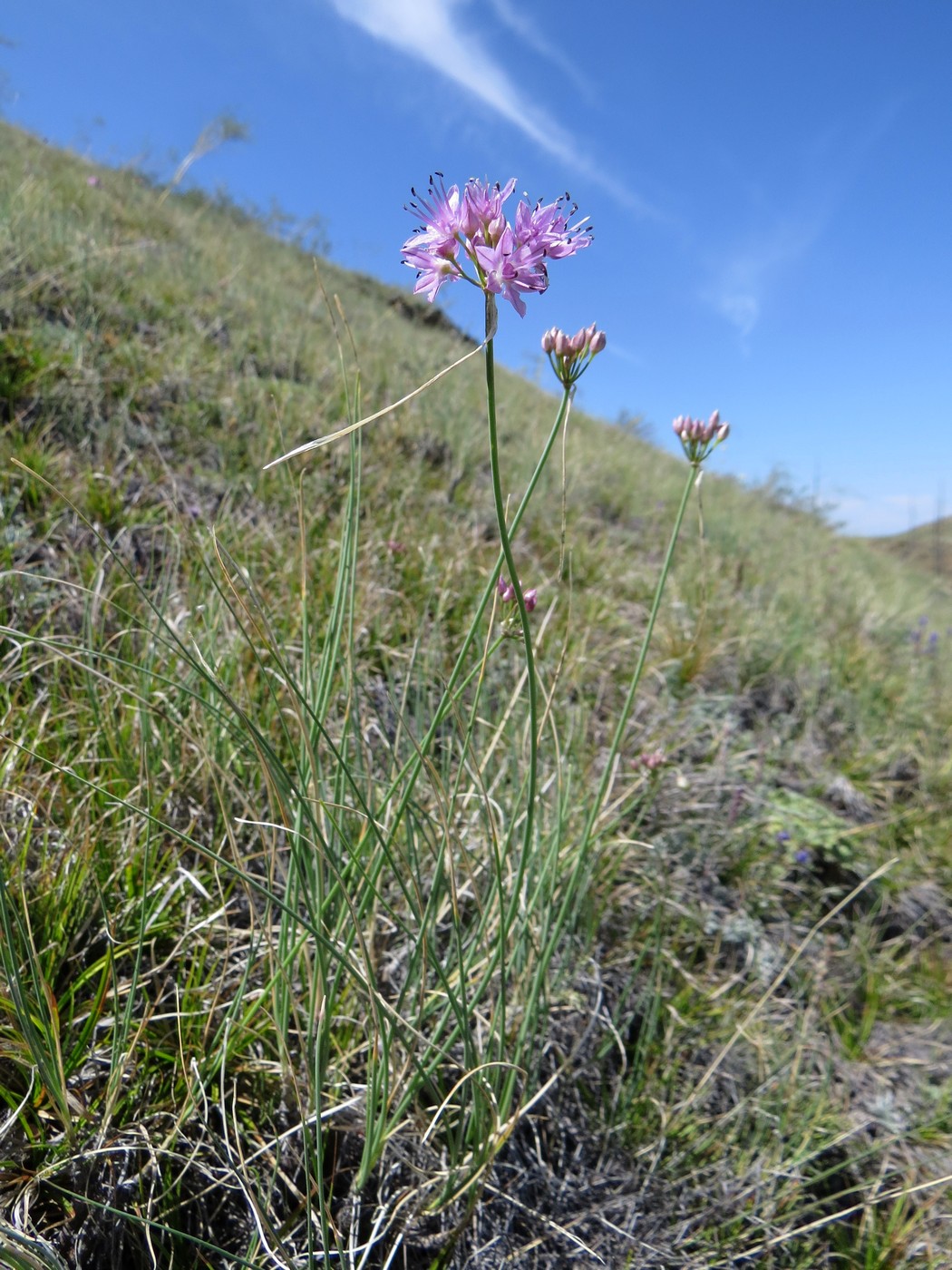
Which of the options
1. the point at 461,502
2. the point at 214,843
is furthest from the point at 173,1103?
the point at 461,502

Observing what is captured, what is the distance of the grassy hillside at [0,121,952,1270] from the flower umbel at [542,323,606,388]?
153mm

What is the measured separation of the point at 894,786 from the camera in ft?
9.75

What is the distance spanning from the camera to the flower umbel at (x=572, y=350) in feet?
2.66

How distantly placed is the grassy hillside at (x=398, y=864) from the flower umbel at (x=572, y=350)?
0.50ft

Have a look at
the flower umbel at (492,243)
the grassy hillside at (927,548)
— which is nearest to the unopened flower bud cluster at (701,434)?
the flower umbel at (492,243)

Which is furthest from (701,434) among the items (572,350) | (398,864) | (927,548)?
(927,548)

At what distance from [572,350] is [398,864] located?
998 mm

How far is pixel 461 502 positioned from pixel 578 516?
80cm

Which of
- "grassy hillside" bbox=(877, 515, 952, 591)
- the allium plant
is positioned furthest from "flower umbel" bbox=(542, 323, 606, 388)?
"grassy hillside" bbox=(877, 515, 952, 591)

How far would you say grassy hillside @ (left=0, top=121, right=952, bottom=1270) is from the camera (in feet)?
Answer: 3.22

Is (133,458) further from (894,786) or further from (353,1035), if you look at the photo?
(894,786)

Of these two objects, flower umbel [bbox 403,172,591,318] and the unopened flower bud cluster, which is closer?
flower umbel [bbox 403,172,591,318]

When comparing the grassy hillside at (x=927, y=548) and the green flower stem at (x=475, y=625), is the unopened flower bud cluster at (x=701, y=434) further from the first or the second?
the grassy hillside at (x=927, y=548)

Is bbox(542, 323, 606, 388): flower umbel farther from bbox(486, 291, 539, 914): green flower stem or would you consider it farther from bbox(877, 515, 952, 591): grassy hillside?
bbox(877, 515, 952, 591): grassy hillside
